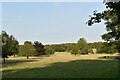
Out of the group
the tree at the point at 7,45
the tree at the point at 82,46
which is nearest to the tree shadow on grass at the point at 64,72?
the tree at the point at 7,45

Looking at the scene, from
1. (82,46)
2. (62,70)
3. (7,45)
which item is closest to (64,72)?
(62,70)

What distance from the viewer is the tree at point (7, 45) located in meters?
77.4

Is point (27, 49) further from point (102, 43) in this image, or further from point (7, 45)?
point (7, 45)

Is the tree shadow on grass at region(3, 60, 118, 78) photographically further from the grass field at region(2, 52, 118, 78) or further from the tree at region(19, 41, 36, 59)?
the tree at region(19, 41, 36, 59)

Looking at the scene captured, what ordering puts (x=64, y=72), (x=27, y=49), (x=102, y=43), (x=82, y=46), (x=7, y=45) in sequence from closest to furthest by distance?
1. (x=64, y=72)
2. (x=7, y=45)
3. (x=102, y=43)
4. (x=27, y=49)
5. (x=82, y=46)

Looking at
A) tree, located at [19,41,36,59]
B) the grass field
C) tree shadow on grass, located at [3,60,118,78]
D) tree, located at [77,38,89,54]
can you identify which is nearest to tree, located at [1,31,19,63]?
the grass field

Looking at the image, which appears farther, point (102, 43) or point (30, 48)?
point (30, 48)

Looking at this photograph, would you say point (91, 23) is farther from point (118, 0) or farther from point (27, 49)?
point (27, 49)

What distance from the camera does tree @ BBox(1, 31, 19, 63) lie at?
77.4 meters

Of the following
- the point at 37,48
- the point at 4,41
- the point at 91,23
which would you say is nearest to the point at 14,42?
the point at 4,41

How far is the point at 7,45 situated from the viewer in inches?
3110

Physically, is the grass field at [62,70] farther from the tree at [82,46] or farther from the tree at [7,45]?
the tree at [82,46]

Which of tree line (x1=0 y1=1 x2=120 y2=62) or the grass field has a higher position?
tree line (x1=0 y1=1 x2=120 y2=62)

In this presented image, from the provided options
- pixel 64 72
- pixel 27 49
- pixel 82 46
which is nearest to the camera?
pixel 64 72
